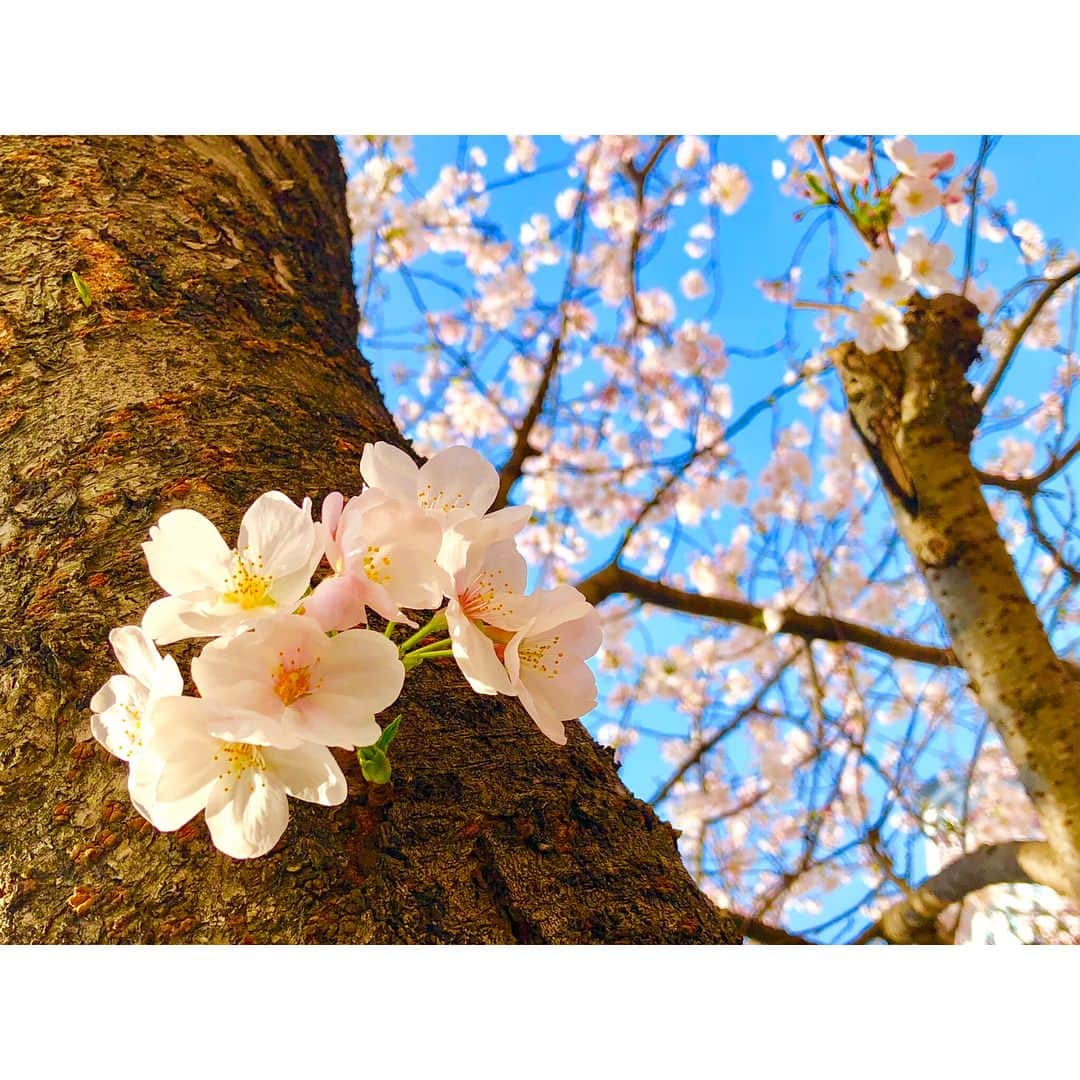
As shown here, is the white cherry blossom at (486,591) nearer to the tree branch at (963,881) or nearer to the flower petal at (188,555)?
the flower petal at (188,555)

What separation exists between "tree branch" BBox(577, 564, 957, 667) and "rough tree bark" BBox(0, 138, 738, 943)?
95 cm

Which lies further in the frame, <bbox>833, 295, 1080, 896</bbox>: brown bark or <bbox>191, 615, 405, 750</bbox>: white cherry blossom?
<bbox>833, 295, 1080, 896</bbox>: brown bark

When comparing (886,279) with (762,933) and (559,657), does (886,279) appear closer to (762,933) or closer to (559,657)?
(762,933)

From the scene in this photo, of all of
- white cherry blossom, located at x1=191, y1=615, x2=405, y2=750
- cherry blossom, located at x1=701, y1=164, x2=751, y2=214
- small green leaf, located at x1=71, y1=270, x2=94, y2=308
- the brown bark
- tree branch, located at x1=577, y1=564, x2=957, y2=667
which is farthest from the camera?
cherry blossom, located at x1=701, y1=164, x2=751, y2=214

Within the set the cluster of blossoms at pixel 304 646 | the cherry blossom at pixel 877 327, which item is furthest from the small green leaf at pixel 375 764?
the cherry blossom at pixel 877 327

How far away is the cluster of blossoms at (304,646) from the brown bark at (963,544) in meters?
1.04

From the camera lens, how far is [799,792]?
6.66ft

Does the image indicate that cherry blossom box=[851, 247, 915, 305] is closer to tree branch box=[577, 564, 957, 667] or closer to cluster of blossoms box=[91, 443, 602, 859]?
tree branch box=[577, 564, 957, 667]

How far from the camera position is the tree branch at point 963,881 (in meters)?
1.24

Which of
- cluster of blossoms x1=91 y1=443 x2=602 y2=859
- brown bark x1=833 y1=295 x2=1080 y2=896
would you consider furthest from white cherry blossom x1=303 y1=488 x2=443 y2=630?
brown bark x1=833 y1=295 x2=1080 y2=896

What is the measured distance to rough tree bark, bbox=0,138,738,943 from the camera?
0.47 metres

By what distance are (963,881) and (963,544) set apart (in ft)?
1.82
